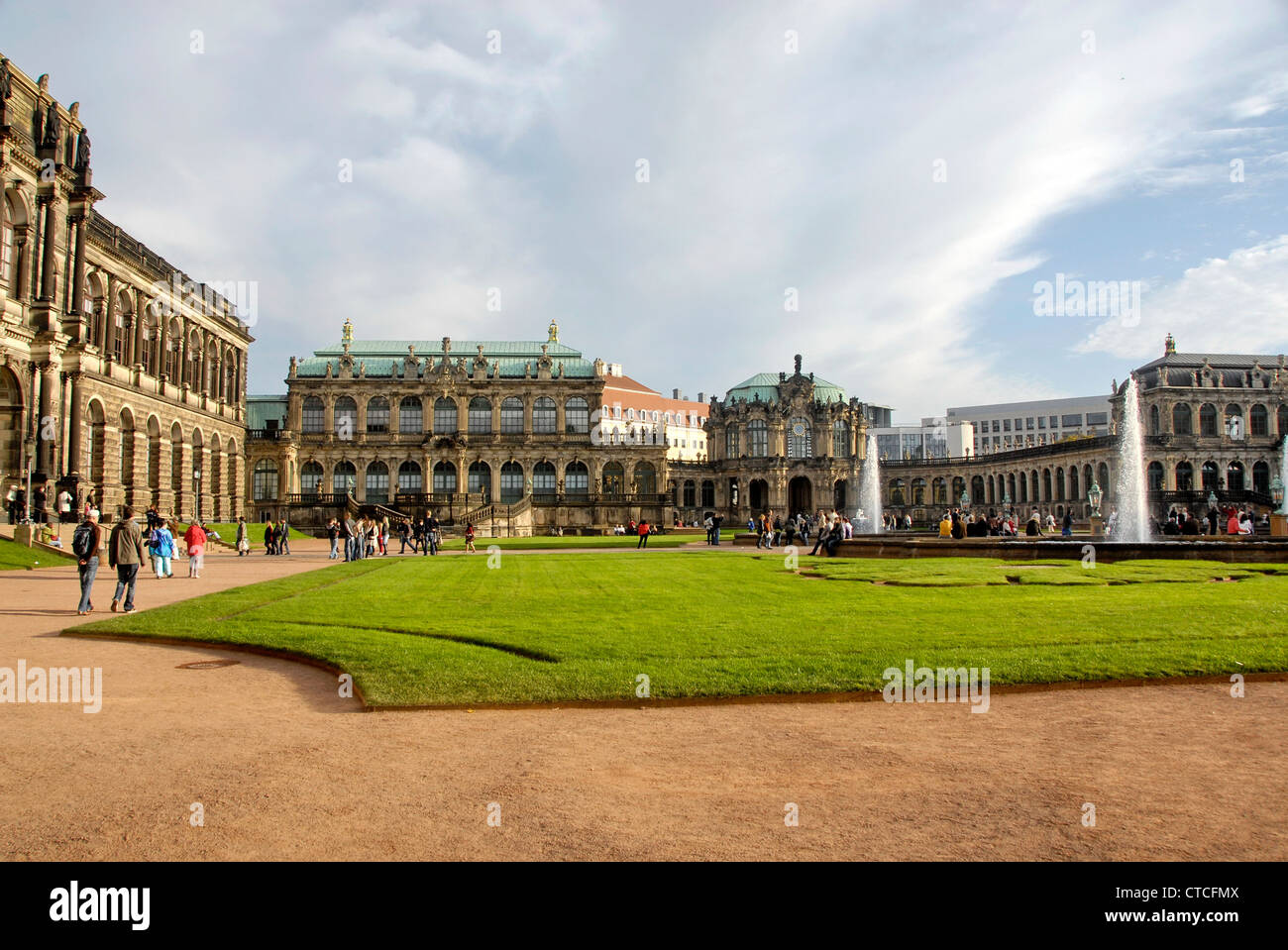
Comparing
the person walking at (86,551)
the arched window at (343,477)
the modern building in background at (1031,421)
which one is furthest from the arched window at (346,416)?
the modern building in background at (1031,421)

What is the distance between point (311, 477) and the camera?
8662cm

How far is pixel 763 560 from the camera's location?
33.5m

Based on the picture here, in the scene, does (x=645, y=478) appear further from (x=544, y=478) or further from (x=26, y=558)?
(x=26, y=558)

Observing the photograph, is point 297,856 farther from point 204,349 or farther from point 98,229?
point 204,349

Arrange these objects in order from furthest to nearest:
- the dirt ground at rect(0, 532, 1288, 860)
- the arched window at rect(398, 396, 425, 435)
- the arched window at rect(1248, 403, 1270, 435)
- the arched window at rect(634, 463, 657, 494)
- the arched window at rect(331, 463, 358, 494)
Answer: the arched window at rect(1248, 403, 1270, 435)
the arched window at rect(634, 463, 657, 494)
the arched window at rect(398, 396, 425, 435)
the arched window at rect(331, 463, 358, 494)
the dirt ground at rect(0, 532, 1288, 860)

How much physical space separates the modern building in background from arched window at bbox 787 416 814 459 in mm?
81634

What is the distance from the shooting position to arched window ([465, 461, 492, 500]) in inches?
3462

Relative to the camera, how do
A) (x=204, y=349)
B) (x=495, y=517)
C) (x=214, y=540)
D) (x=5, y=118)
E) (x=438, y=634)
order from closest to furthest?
1. (x=438, y=634)
2. (x=5, y=118)
3. (x=214, y=540)
4. (x=204, y=349)
5. (x=495, y=517)

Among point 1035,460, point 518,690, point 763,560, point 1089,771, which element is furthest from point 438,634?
point 1035,460

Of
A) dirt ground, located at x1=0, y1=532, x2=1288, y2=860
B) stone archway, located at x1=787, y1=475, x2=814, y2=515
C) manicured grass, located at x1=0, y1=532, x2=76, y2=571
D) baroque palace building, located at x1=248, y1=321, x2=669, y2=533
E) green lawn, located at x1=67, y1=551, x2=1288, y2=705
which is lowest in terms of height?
dirt ground, located at x1=0, y1=532, x2=1288, y2=860

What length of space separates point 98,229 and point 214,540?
59.2 feet

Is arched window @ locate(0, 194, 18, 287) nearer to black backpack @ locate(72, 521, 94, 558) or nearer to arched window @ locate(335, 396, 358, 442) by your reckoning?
black backpack @ locate(72, 521, 94, 558)

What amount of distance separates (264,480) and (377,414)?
12.2 metres

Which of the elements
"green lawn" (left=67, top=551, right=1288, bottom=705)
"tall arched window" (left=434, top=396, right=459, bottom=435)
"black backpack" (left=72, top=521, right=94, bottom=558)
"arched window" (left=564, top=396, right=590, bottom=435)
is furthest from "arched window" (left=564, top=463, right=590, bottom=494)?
"black backpack" (left=72, top=521, right=94, bottom=558)
